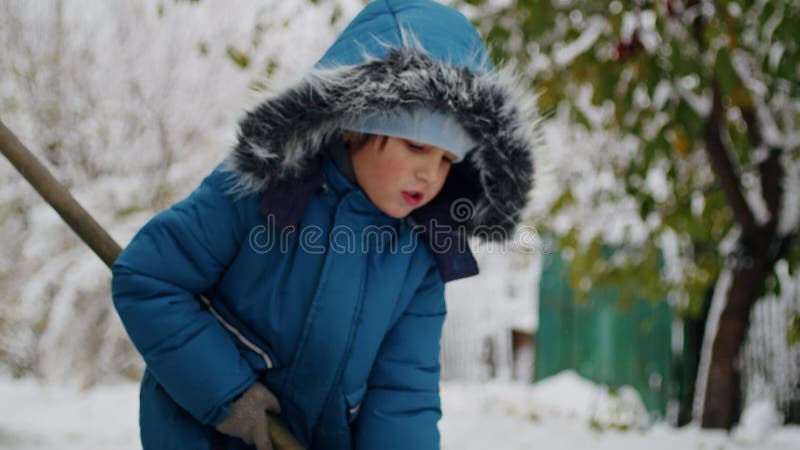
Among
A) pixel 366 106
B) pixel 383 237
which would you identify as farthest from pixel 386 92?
pixel 383 237

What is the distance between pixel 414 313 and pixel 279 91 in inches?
21.3

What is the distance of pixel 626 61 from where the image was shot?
3.26 m

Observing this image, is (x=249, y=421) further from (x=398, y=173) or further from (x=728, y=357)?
(x=728, y=357)

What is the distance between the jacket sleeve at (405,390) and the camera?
1.65m

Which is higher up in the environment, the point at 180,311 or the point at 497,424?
the point at 180,311

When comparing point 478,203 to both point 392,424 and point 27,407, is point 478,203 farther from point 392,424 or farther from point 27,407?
point 27,407

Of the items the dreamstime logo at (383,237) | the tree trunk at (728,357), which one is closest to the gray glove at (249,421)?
the dreamstime logo at (383,237)

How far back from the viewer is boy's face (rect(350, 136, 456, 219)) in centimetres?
162

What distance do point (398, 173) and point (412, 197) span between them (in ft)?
0.20

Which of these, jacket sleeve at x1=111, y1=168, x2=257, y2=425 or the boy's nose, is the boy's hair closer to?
the boy's nose

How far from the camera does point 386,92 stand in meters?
1.59

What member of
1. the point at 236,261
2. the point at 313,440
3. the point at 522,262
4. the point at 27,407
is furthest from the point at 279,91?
the point at 522,262

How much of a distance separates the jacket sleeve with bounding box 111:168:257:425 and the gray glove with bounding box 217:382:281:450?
2 cm

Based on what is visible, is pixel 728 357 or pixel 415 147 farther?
pixel 728 357
